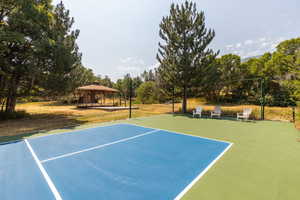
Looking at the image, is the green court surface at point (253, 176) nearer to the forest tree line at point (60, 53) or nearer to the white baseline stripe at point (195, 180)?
the white baseline stripe at point (195, 180)

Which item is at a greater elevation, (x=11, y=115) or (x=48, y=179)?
(x=11, y=115)

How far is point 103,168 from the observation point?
2.90 meters

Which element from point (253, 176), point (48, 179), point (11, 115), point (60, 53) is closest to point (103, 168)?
point (48, 179)

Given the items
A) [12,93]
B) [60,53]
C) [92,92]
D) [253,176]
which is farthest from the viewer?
[92,92]

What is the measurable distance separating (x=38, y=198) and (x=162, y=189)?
192 cm

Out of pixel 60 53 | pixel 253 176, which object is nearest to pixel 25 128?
pixel 60 53

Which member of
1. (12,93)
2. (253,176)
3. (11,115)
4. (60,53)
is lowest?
(253,176)

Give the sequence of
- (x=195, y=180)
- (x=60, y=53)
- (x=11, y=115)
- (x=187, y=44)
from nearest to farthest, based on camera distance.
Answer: (x=195, y=180) → (x=60, y=53) → (x=11, y=115) → (x=187, y=44)

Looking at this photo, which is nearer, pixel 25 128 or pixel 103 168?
pixel 103 168

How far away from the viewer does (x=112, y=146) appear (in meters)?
4.23

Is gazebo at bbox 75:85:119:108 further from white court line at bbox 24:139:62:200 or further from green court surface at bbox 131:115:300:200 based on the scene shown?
green court surface at bbox 131:115:300:200

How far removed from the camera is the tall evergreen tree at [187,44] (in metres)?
11.1

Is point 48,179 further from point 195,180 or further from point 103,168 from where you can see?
point 195,180

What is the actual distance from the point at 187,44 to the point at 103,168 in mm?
11104
